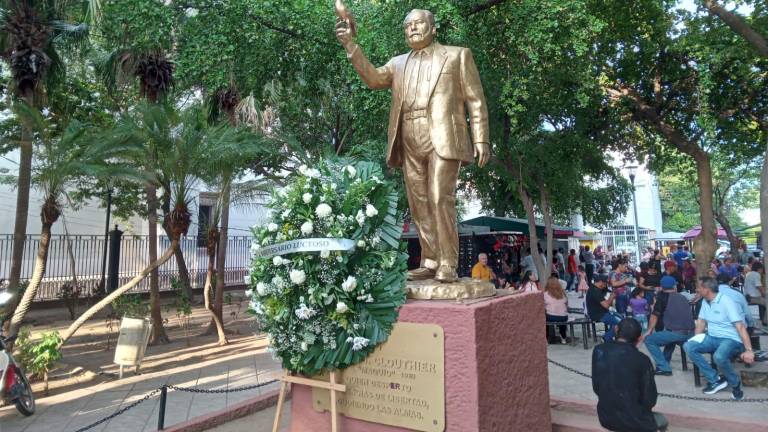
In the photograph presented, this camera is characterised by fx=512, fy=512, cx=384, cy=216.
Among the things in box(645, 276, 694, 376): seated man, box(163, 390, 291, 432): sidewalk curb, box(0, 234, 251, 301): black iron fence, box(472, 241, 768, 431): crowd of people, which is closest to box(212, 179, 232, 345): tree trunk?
box(0, 234, 251, 301): black iron fence

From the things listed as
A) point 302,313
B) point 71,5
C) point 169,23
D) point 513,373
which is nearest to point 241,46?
point 169,23

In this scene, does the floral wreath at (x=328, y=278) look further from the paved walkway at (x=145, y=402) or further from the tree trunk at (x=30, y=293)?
the tree trunk at (x=30, y=293)

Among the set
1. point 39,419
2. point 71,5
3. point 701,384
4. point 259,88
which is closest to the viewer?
point 39,419

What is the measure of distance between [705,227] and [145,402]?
1023cm

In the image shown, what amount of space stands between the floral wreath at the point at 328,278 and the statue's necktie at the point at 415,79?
819mm

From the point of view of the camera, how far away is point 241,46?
8.82m

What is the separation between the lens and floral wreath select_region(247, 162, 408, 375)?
3.39 m

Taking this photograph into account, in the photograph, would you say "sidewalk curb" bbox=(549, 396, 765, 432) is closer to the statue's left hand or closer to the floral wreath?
the floral wreath

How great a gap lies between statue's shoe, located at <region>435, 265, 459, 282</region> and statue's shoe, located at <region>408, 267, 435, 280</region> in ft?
0.50

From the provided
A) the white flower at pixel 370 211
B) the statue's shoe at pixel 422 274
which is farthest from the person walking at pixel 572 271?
the white flower at pixel 370 211

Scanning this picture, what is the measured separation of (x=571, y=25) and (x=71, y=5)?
8678mm

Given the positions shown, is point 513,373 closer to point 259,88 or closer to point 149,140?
point 149,140

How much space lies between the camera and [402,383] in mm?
3350

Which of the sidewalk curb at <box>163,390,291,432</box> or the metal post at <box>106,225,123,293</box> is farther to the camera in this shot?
the metal post at <box>106,225,123,293</box>
